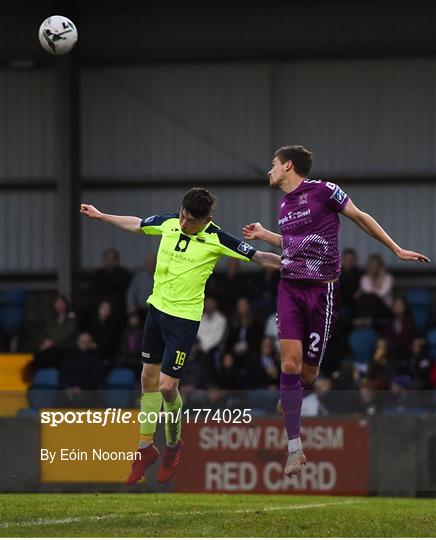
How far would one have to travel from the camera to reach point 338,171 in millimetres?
25281

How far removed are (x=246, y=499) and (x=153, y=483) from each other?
118 cm

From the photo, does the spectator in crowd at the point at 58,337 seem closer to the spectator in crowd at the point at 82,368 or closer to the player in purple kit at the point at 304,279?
the spectator in crowd at the point at 82,368

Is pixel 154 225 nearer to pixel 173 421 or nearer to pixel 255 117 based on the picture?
pixel 173 421

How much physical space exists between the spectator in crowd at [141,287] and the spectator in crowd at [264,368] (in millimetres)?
3463

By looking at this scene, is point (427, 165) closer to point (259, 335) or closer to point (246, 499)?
point (259, 335)

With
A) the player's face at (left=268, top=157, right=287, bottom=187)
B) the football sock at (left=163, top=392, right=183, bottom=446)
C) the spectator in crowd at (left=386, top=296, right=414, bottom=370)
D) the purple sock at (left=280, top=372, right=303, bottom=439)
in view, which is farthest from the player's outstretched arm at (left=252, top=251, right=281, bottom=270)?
the spectator in crowd at (left=386, top=296, right=414, bottom=370)

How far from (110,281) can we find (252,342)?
369 cm

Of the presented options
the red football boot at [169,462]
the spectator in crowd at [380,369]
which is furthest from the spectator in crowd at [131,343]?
the red football boot at [169,462]

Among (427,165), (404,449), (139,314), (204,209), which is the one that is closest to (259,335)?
(139,314)

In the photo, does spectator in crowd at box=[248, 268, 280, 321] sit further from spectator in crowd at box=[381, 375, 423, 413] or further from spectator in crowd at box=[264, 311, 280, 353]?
spectator in crowd at box=[381, 375, 423, 413]

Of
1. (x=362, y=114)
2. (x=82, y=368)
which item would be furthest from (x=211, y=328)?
(x=362, y=114)

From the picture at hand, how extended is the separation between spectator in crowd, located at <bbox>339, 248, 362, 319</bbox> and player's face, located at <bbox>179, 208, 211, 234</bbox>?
9.51 m

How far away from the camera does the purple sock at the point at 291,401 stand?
1274cm

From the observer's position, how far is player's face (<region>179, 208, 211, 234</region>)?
519 inches
